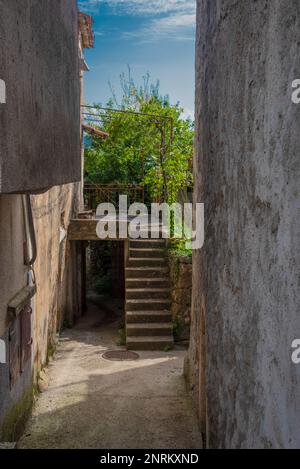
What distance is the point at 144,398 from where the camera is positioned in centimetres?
761

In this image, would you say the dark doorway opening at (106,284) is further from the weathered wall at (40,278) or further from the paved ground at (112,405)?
the paved ground at (112,405)

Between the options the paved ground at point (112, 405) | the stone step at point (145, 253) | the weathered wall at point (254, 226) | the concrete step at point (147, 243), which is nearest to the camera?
the weathered wall at point (254, 226)

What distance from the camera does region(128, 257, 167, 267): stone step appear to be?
1194cm

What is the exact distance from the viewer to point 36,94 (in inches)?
169

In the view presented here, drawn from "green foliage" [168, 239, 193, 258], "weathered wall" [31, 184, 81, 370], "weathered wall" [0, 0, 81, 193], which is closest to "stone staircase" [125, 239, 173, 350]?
"green foliage" [168, 239, 193, 258]

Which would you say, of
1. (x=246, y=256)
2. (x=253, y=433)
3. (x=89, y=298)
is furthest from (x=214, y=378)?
(x=89, y=298)

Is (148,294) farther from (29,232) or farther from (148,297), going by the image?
(29,232)

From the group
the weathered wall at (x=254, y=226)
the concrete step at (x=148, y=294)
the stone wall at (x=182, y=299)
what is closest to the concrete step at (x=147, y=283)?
the concrete step at (x=148, y=294)

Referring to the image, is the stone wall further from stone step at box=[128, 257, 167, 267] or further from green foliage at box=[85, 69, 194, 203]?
green foliage at box=[85, 69, 194, 203]

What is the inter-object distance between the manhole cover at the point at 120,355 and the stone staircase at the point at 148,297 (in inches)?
9.2

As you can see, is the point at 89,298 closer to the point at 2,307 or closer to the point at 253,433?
the point at 2,307

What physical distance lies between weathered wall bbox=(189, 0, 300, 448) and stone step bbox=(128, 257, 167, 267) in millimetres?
7412

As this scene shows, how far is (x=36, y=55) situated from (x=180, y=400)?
549cm

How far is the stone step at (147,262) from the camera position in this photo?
11938mm
